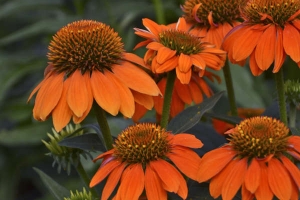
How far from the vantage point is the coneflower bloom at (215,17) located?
129 cm

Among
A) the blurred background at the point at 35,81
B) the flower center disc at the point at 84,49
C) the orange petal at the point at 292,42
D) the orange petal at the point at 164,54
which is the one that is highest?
the flower center disc at the point at 84,49

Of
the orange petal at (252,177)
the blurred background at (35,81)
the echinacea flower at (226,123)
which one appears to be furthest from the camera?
the blurred background at (35,81)

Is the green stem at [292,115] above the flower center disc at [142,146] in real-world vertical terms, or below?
below

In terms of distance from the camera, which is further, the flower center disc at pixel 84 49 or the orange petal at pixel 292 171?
the flower center disc at pixel 84 49

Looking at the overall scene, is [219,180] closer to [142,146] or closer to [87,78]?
[142,146]

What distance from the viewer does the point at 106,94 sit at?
1038 millimetres

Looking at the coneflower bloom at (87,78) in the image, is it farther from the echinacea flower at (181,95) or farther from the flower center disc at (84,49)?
the echinacea flower at (181,95)

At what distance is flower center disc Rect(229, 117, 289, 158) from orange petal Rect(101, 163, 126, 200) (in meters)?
0.18

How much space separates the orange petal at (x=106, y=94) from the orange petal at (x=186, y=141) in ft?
0.34

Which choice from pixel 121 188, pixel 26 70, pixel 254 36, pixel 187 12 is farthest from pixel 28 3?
pixel 121 188

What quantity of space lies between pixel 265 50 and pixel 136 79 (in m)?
0.22

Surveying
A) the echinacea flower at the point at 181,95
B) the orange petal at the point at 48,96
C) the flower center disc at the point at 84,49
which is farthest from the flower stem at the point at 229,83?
the orange petal at the point at 48,96

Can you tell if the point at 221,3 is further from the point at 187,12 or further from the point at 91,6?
the point at 91,6

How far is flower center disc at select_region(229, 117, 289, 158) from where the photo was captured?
97cm
